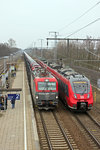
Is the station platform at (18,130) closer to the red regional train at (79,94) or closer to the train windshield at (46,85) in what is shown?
the train windshield at (46,85)

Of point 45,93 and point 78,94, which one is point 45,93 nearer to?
point 45,93

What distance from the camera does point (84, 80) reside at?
1538 cm

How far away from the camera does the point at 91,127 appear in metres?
12.5

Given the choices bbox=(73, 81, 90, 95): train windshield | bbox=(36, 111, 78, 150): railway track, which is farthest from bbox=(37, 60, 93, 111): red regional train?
bbox=(36, 111, 78, 150): railway track

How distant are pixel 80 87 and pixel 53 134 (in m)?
4.92

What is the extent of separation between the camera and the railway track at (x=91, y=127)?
1036 cm

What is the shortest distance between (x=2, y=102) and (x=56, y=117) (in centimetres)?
452

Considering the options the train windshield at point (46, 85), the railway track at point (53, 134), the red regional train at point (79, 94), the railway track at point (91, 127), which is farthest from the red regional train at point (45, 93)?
the railway track at point (91, 127)

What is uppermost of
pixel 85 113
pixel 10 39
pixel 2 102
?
pixel 10 39

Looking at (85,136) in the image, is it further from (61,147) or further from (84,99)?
(84,99)

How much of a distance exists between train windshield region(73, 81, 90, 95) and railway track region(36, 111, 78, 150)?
8.61 feet

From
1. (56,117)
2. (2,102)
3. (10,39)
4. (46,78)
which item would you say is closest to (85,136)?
(56,117)

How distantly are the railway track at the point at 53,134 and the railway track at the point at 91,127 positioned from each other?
1.16 m

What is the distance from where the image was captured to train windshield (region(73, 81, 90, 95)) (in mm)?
14758
